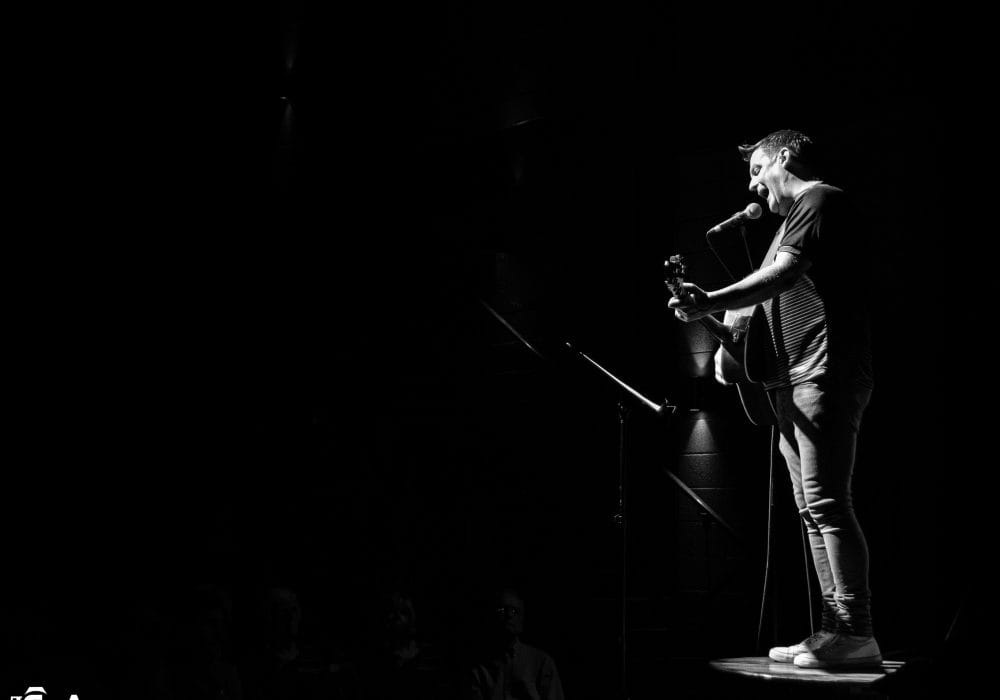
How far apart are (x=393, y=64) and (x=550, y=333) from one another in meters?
2.39

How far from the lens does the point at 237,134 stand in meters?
7.47

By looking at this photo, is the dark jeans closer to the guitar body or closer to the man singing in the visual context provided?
the man singing

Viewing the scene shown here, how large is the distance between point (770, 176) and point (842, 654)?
1.41 meters

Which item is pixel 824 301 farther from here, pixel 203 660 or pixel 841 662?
pixel 203 660

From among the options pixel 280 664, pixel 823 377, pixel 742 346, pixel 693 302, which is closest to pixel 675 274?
pixel 693 302

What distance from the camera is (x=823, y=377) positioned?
279cm

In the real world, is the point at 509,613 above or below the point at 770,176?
below

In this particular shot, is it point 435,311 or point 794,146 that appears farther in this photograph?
point 435,311

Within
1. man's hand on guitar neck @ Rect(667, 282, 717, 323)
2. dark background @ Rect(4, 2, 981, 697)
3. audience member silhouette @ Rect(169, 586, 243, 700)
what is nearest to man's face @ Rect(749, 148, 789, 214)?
man's hand on guitar neck @ Rect(667, 282, 717, 323)

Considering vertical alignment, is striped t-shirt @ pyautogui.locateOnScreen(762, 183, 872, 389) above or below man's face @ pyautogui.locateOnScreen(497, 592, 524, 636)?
above

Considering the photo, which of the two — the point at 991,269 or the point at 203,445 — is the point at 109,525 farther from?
the point at 991,269

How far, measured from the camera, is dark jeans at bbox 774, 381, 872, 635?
273 cm

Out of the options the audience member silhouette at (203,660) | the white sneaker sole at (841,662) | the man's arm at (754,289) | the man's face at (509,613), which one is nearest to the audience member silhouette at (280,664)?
the audience member silhouette at (203,660)

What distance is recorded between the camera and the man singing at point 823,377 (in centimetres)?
274
